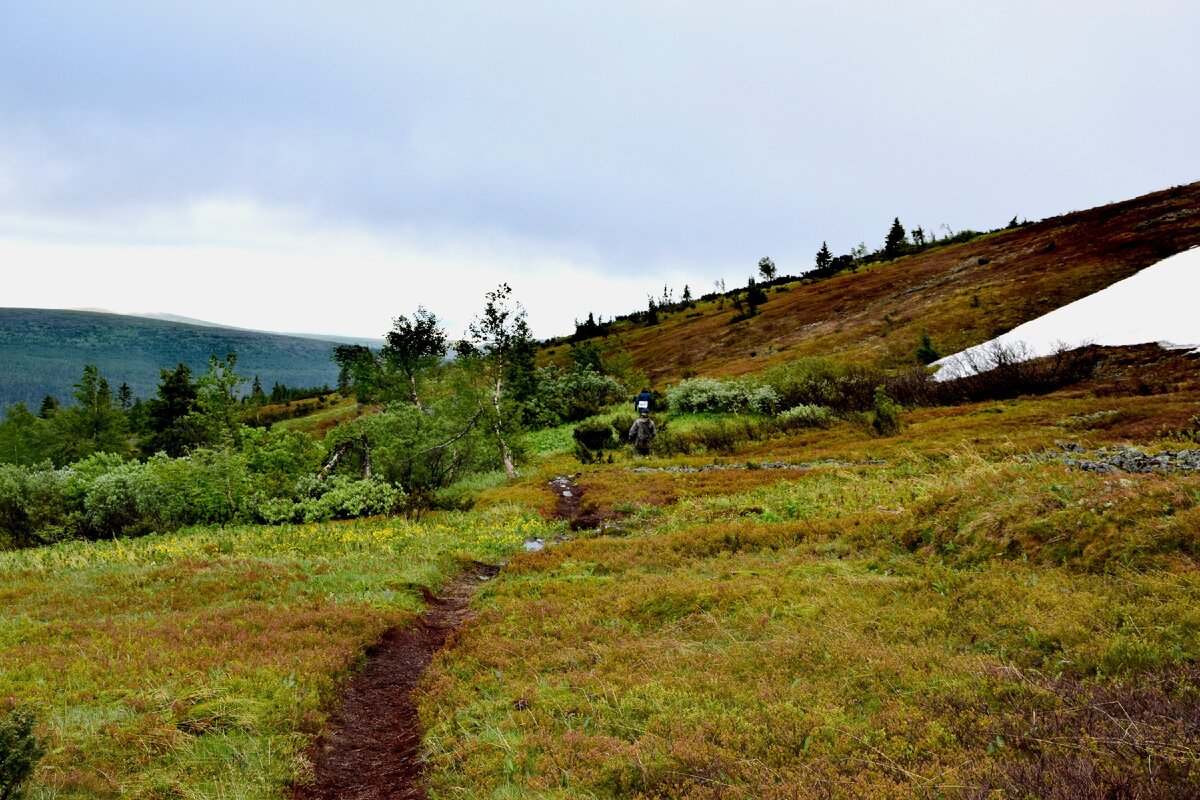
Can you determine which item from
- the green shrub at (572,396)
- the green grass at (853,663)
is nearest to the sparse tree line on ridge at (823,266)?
the green shrub at (572,396)

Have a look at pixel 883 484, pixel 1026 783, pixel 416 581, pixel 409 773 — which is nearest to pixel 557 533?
pixel 416 581

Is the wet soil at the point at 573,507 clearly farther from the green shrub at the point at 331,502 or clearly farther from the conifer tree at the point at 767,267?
the conifer tree at the point at 767,267

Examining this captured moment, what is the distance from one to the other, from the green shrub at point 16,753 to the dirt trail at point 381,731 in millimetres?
A: 2549

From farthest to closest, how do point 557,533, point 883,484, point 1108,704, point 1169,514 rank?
point 557,533, point 883,484, point 1169,514, point 1108,704

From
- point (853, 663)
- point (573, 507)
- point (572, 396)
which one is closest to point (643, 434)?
point (573, 507)

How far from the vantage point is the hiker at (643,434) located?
3616 centimetres

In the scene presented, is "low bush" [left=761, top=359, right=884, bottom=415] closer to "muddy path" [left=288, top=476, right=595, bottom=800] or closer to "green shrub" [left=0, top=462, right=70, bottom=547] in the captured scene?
"muddy path" [left=288, top=476, right=595, bottom=800]

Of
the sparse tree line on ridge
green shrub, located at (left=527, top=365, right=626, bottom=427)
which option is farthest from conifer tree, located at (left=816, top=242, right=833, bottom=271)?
green shrub, located at (left=527, top=365, right=626, bottom=427)

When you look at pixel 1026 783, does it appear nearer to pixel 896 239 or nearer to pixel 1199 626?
pixel 1199 626

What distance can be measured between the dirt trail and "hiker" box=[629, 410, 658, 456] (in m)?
23.8

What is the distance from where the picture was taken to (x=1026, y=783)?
14.2 ft

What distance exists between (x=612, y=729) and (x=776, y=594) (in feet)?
14.3

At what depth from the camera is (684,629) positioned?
980 centimetres

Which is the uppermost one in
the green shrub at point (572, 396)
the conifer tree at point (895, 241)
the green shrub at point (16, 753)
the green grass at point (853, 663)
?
the conifer tree at point (895, 241)
